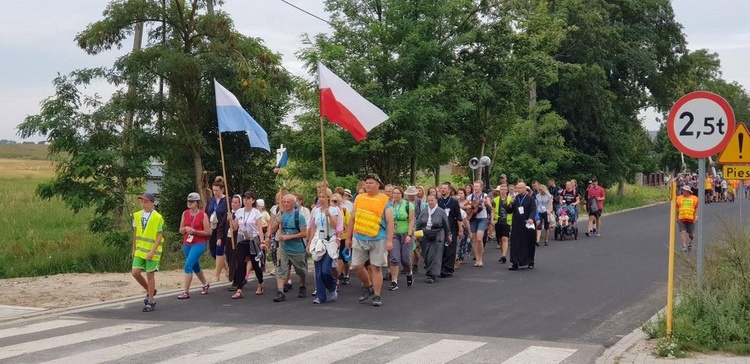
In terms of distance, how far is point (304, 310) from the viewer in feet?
38.7

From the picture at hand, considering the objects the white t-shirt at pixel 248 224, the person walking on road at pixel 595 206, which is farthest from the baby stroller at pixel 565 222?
the white t-shirt at pixel 248 224

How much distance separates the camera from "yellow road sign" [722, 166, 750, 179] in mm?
14438

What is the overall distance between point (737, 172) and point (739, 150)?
1.94 meters

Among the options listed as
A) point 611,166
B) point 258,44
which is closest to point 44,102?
point 258,44

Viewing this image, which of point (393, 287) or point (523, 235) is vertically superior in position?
point (523, 235)

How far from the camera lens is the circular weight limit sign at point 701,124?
895cm

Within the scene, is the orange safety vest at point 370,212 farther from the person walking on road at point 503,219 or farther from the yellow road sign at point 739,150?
the person walking on road at point 503,219

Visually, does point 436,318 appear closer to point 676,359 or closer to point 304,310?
point 304,310

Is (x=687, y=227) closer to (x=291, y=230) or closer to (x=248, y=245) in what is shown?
(x=291, y=230)

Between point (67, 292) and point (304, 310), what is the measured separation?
4.43m

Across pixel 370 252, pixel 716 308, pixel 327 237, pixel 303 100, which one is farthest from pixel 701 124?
pixel 303 100

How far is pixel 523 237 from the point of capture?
54.3ft

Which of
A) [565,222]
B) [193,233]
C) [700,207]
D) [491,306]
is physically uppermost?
[700,207]

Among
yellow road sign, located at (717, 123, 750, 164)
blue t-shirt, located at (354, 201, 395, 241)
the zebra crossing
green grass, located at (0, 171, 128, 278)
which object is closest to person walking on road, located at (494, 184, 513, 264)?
yellow road sign, located at (717, 123, 750, 164)
